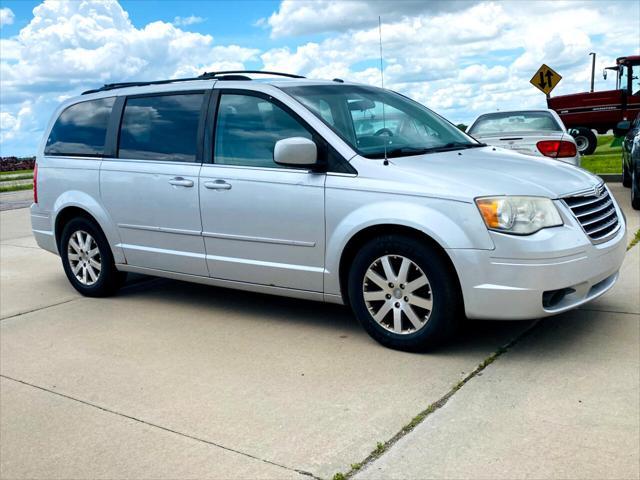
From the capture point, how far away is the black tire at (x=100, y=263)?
6.52m

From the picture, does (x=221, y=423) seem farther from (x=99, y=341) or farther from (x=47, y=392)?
(x=99, y=341)

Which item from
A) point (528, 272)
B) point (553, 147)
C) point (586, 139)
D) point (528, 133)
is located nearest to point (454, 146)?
point (528, 272)

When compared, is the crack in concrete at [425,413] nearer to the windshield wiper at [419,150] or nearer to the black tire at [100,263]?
the windshield wiper at [419,150]

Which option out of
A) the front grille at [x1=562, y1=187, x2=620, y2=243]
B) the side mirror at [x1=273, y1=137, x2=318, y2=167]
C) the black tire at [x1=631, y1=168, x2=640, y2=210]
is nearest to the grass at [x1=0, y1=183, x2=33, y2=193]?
the black tire at [x1=631, y1=168, x2=640, y2=210]

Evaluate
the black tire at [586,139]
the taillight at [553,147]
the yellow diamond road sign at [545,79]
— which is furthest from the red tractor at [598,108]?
the taillight at [553,147]

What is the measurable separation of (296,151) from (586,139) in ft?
71.2

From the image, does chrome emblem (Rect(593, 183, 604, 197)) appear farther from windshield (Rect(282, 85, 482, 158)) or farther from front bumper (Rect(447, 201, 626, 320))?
windshield (Rect(282, 85, 482, 158))

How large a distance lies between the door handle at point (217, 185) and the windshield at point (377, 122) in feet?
2.62

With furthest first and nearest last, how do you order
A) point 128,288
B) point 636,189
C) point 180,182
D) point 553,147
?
point 636,189 < point 553,147 < point 128,288 < point 180,182

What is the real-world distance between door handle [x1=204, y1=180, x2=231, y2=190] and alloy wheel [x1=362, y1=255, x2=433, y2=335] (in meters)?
1.30

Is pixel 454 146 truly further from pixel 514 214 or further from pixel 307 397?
pixel 307 397

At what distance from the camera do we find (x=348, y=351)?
486 centimetres

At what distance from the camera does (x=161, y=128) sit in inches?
238

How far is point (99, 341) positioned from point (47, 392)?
980 mm
